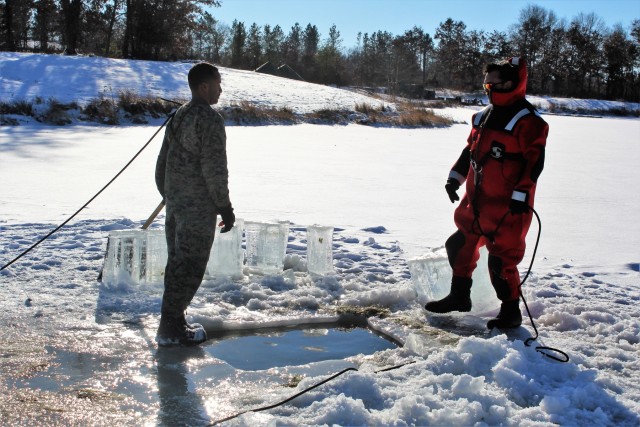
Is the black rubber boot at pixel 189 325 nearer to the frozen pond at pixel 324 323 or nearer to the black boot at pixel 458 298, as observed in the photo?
the frozen pond at pixel 324 323

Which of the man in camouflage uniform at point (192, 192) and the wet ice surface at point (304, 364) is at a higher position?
the man in camouflage uniform at point (192, 192)

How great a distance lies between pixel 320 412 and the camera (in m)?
3.27

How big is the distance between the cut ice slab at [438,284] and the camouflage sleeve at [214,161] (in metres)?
1.81

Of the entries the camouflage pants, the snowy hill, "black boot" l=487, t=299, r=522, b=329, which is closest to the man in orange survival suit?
"black boot" l=487, t=299, r=522, b=329

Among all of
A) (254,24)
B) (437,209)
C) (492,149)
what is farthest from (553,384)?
(254,24)

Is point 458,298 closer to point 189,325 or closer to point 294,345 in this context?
point 294,345

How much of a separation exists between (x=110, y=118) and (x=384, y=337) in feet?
61.1

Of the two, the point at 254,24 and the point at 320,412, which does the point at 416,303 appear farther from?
the point at 254,24

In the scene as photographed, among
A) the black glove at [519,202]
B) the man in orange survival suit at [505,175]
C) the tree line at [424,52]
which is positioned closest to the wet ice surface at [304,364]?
the man in orange survival suit at [505,175]

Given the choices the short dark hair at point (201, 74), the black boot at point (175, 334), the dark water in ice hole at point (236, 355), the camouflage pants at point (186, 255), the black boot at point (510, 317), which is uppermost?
the short dark hair at point (201, 74)

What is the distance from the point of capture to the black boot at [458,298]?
498cm

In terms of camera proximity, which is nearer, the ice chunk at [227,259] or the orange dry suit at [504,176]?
the orange dry suit at [504,176]

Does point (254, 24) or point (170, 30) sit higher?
point (254, 24)

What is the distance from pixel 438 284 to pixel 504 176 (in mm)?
1153
